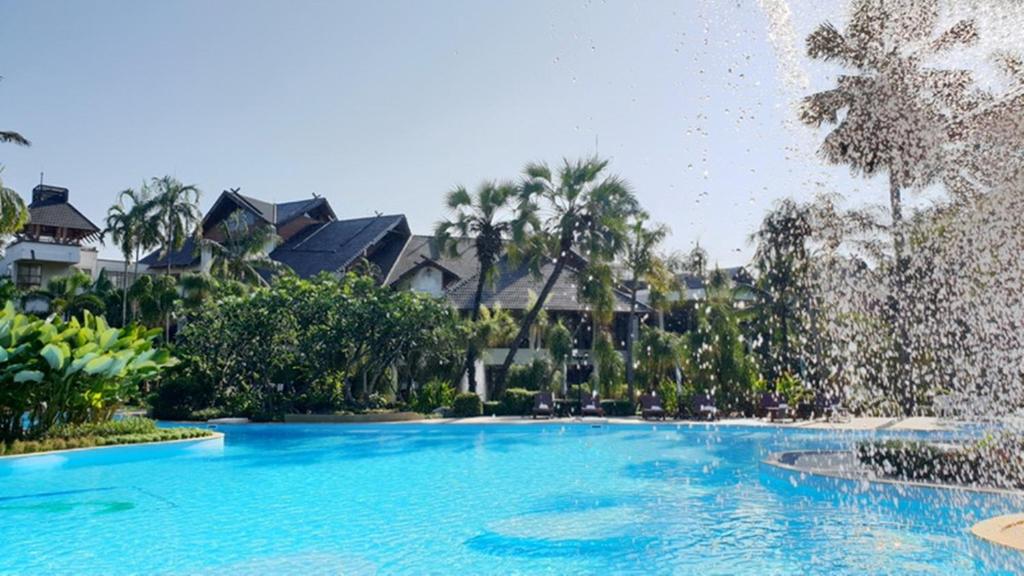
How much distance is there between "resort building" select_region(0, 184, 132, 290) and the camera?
45.7 m

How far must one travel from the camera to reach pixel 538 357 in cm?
3256

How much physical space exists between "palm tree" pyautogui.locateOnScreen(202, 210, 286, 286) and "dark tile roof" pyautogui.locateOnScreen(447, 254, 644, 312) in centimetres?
917

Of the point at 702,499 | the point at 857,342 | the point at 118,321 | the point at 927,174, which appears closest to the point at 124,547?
the point at 702,499

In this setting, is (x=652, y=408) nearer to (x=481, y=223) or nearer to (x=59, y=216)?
(x=481, y=223)

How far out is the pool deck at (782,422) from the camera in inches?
855

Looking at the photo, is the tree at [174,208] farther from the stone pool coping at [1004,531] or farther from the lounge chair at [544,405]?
the stone pool coping at [1004,531]

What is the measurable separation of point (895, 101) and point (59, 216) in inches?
1847

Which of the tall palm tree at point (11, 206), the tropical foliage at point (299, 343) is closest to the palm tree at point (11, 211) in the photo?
the tall palm tree at point (11, 206)

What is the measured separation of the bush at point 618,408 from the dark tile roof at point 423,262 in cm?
1221

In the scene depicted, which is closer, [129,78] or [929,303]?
[129,78]

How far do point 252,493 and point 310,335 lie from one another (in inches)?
571

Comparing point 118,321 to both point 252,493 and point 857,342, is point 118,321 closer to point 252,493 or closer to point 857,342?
point 252,493

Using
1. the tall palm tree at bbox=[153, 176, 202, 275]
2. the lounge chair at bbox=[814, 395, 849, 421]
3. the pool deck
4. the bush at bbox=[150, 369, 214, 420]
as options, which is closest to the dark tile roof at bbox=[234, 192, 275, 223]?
the tall palm tree at bbox=[153, 176, 202, 275]

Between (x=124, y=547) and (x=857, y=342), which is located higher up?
(x=857, y=342)
